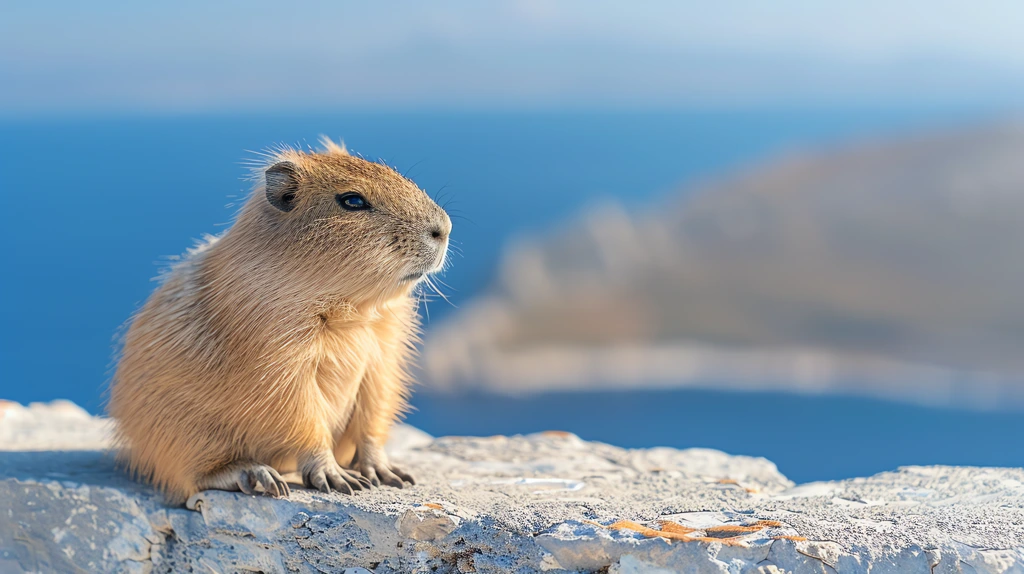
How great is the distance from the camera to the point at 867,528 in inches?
127


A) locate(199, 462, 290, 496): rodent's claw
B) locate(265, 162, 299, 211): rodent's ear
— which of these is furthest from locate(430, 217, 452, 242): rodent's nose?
locate(199, 462, 290, 496): rodent's claw

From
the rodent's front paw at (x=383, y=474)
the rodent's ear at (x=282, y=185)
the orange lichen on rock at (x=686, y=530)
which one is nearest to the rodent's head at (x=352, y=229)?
the rodent's ear at (x=282, y=185)

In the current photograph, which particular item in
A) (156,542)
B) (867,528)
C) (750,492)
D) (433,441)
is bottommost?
(156,542)

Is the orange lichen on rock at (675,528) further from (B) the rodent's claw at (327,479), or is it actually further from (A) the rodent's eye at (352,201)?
(A) the rodent's eye at (352,201)

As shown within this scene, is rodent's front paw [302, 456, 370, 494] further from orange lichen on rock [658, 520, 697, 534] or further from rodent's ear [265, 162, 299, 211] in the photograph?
orange lichen on rock [658, 520, 697, 534]

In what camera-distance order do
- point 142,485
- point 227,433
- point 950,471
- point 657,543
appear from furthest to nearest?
point 950,471 < point 142,485 < point 227,433 < point 657,543

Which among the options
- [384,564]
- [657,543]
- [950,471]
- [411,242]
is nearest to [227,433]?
[384,564]

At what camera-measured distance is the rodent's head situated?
342 cm

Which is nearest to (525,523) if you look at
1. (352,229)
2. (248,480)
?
(248,480)

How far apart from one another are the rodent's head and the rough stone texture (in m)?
0.82

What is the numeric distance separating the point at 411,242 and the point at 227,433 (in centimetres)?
102

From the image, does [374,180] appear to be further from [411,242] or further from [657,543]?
[657,543]

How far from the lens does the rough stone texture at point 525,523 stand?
311cm

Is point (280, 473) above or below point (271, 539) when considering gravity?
above
